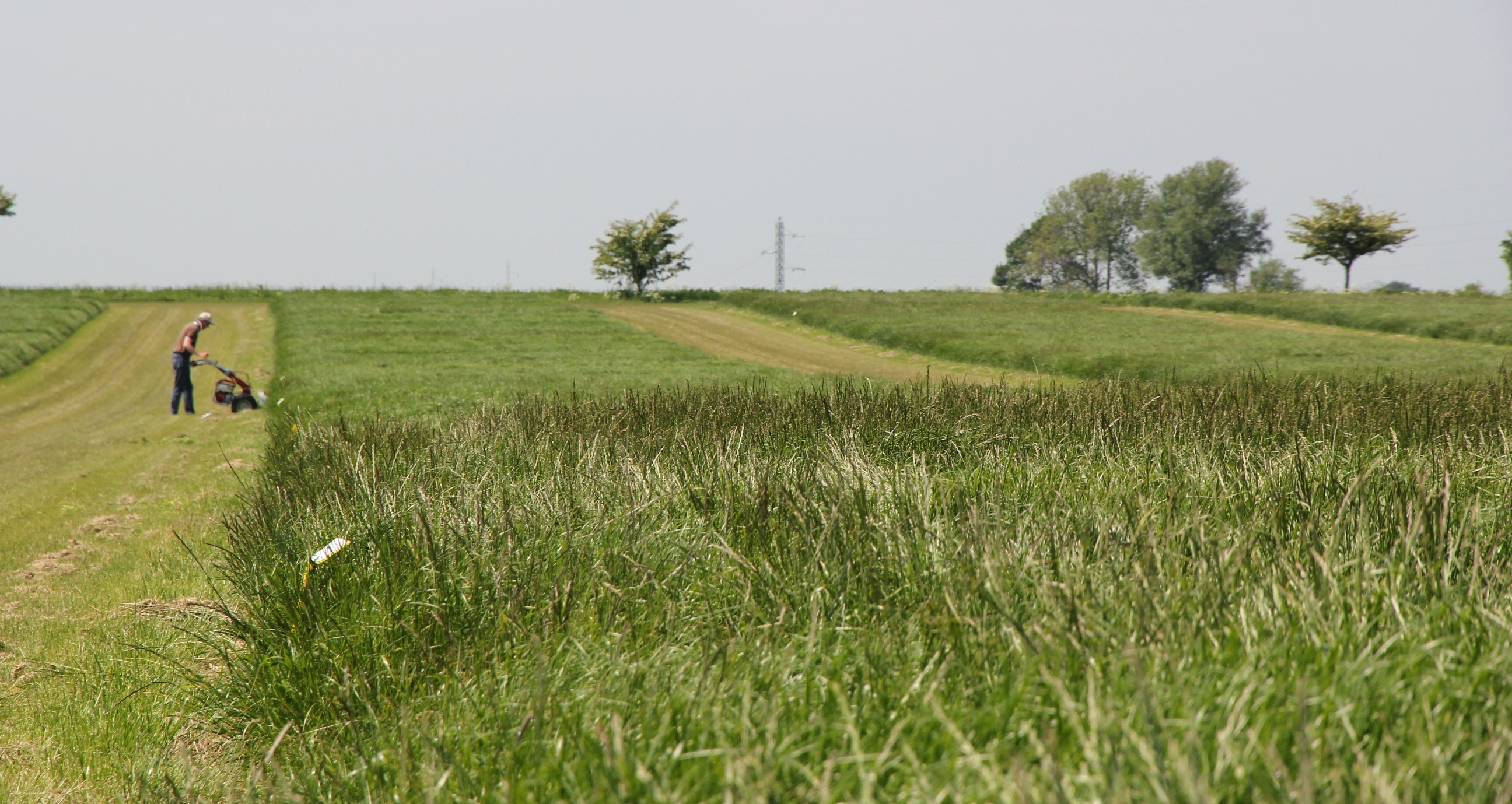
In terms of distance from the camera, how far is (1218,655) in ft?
9.06

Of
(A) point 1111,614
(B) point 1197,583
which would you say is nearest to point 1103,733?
(A) point 1111,614

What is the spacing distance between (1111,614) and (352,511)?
162 inches

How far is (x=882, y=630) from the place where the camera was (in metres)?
3.29

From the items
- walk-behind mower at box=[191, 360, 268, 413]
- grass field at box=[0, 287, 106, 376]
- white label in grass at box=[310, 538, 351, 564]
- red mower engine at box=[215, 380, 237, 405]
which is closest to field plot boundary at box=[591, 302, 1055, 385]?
walk-behind mower at box=[191, 360, 268, 413]

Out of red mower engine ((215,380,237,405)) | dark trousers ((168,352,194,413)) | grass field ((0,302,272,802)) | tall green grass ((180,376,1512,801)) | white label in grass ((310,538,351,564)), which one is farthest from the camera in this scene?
dark trousers ((168,352,194,413))

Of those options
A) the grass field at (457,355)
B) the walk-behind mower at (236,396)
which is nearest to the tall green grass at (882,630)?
the grass field at (457,355)

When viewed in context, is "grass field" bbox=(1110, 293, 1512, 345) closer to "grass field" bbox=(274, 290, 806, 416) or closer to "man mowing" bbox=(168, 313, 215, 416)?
"grass field" bbox=(274, 290, 806, 416)

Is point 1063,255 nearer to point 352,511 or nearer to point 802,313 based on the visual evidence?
point 802,313

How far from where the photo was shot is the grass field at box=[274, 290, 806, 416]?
53.7ft

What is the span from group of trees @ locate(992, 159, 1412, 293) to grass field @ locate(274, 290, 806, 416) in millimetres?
54558

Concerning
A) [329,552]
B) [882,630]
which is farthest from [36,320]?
[882,630]

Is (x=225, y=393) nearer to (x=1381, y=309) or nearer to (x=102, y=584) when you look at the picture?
(x=102, y=584)

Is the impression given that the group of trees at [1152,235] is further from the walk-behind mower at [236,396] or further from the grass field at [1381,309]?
the walk-behind mower at [236,396]

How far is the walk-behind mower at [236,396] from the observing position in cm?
1798
